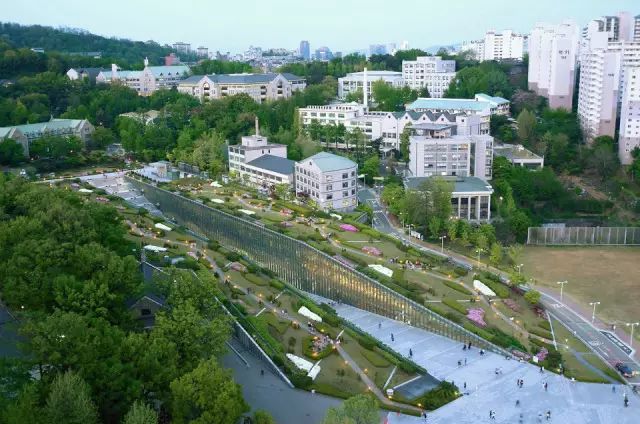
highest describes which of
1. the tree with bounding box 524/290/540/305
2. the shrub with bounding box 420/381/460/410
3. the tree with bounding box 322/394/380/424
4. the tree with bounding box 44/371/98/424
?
the tree with bounding box 44/371/98/424

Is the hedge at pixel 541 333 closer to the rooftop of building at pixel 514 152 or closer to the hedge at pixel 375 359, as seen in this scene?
the hedge at pixel 375 359

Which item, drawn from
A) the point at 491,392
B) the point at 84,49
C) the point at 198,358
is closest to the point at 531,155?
→ the point at 491,392

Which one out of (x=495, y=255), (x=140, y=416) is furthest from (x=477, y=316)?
(x=140, y=416)

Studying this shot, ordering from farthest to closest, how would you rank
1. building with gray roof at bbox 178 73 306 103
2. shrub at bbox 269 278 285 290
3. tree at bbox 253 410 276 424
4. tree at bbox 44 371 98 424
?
building with gray roof at bbox 178 73 306 103
shrub at bbox 269 278 285 290
tree at bbox 253 410 276 424
tree at bbox 44 371 98 424

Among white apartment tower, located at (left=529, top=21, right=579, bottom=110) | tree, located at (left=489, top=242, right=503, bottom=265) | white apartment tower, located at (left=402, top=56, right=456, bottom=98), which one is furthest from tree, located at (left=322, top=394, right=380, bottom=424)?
white apartment tower, located at (left=402, top=56, right=456, bottom=98)

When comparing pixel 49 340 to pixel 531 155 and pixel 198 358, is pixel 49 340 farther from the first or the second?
pixel 531 155

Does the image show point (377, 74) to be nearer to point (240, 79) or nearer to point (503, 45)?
point (240, 79)

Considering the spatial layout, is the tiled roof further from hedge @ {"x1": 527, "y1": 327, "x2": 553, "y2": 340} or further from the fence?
hedge @ {"x1": 527, "y1": 327, "x2": 553, "y2": 340}
